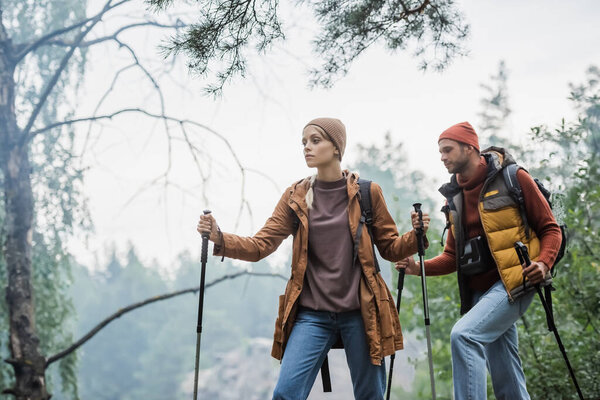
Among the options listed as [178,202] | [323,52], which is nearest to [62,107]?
[178,202]

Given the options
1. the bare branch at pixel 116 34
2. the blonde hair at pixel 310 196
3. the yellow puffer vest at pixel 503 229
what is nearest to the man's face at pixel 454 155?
the yellow puffer vest at pixel 503 229

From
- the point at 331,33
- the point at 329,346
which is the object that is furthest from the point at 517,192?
the point at 331,33

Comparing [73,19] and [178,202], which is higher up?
[73,19]

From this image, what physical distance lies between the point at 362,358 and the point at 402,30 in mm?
2657

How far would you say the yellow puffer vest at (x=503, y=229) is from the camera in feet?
9.20

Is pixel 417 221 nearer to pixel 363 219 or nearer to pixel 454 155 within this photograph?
pixel 363 219

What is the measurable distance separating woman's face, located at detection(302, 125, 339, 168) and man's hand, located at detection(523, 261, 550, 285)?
3.58ft

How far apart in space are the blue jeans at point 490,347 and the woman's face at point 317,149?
104 centimetres

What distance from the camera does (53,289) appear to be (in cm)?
891

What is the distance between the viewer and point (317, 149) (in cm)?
287

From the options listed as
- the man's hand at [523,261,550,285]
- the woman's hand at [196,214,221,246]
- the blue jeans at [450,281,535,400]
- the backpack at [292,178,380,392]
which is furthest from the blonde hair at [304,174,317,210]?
the man's hand at [523,261,550,285]

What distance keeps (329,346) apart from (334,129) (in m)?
1.09

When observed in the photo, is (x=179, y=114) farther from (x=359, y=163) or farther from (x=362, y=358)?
(x=359, y=163)

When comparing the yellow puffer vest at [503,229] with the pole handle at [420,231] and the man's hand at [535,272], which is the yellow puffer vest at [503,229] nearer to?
the man's hand at [535,272]
